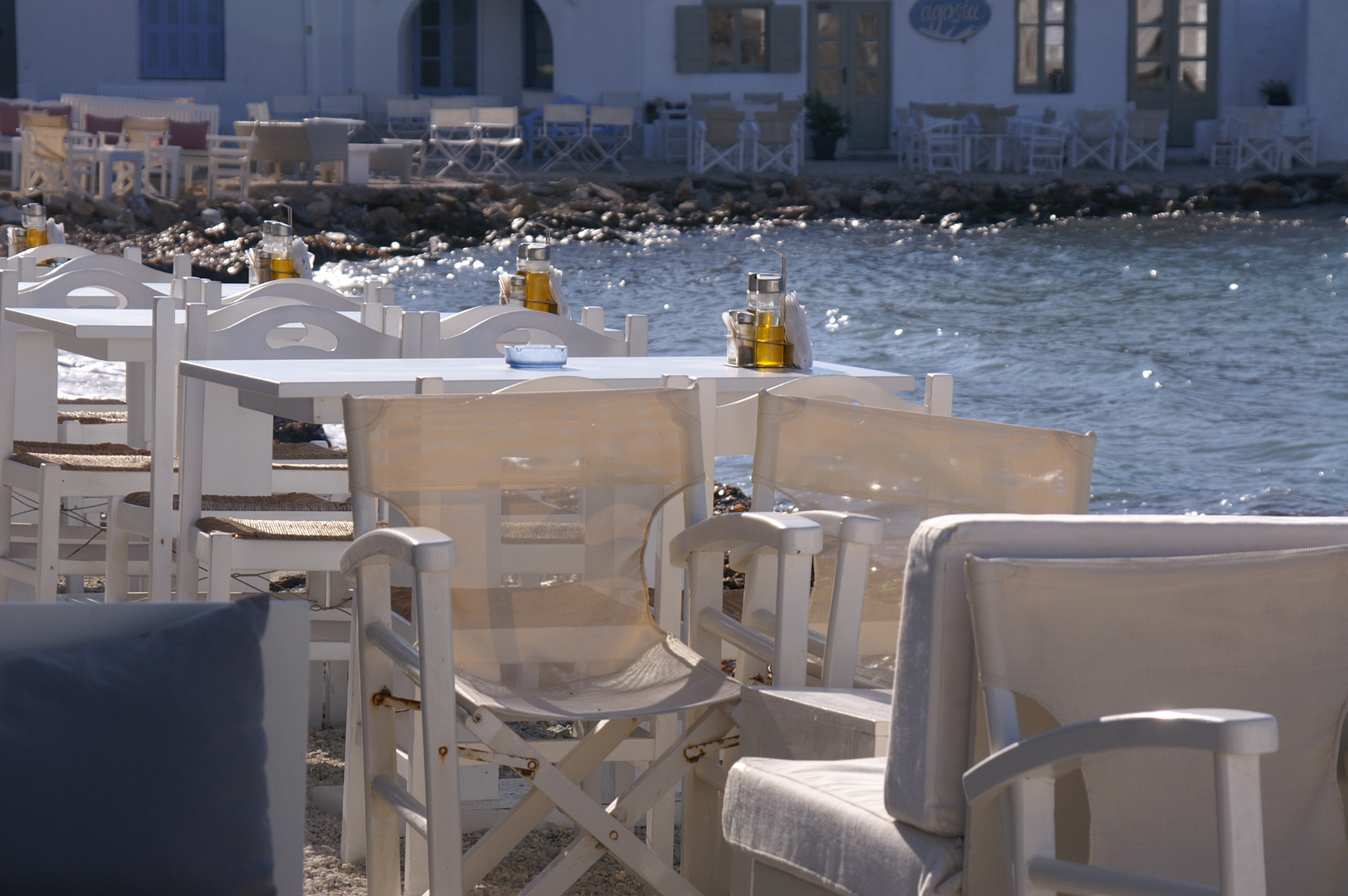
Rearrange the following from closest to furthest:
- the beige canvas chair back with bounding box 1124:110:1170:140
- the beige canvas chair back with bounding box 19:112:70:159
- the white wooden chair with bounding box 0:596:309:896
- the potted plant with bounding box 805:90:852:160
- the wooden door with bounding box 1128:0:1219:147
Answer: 1. the white wooden chair with bounding box 0:596:309:896
2. the beige canvas chair back with bounding box 19:112:70:159
3. the beige canvas chair back with bounding box 1124:110:1170:140
4. the potted plant with bounding box 805:90:852:160
5. the wooden door with bounding box 1128:0:1219:147

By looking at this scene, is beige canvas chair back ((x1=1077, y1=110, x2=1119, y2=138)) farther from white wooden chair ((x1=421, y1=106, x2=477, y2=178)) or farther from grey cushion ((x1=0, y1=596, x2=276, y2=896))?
grey cushion ((x1=0, y1=596, x2=276, y2=896))


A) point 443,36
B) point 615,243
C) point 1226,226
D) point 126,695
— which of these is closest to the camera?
point 126,695

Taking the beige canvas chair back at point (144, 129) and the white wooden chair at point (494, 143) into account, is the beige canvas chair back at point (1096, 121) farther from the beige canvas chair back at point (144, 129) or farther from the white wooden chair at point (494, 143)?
the beige canvas chair back at point (144, 129)

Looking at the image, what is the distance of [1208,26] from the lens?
784 inches

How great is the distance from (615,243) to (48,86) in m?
7.84

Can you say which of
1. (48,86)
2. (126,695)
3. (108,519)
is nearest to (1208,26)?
(48,86)

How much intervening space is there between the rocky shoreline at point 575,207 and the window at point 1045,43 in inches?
105

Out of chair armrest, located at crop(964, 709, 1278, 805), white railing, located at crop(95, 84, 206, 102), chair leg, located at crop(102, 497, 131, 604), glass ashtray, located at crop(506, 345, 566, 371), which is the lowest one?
chair leg, located at crop(102, 497, 131, 604)

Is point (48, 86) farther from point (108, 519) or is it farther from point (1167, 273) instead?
point (108, 519)

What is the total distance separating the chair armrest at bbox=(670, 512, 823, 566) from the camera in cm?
201

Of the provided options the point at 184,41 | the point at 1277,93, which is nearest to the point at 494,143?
the point at 184,41

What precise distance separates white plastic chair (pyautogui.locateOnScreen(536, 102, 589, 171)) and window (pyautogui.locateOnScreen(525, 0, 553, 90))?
6.72 ft

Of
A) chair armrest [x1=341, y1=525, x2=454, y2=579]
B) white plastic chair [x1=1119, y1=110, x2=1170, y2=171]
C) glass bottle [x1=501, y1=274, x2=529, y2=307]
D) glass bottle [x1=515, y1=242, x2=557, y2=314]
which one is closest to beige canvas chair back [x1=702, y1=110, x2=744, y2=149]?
white plastic chair [x1=1119, y1=110, x2=1170, y2=171]

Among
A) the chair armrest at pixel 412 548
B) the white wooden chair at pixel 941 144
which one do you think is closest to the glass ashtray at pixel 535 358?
the chair armrest at pixel 412 548
